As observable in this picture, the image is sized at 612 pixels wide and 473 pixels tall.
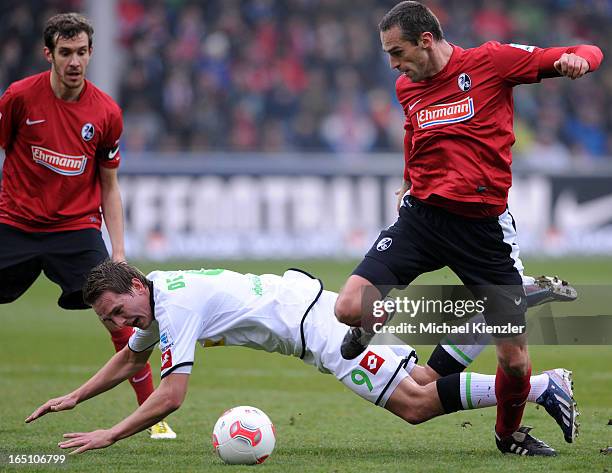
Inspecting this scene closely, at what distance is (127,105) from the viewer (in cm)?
1952

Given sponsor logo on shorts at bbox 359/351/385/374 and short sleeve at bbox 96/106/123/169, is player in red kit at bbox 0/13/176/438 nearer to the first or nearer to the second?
short sleeve at bbox 96/106/123/169

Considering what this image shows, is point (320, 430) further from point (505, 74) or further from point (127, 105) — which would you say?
point (127, 105)

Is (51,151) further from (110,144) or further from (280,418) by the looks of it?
(280,418)

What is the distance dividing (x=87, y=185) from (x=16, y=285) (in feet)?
2.54

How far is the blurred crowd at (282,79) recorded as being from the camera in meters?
19.6

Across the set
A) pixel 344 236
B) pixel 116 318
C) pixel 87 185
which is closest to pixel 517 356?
pixel 116 318

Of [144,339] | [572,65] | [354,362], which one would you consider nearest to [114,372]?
[144,339]

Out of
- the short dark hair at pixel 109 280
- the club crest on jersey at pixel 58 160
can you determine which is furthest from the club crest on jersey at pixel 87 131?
the short dark hair at pixel 109 280

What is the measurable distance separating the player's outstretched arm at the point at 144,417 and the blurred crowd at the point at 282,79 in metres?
13.7

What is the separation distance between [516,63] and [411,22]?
574mm

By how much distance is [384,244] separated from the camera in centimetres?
570

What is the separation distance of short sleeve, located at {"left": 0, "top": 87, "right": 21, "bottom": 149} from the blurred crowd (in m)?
11.8

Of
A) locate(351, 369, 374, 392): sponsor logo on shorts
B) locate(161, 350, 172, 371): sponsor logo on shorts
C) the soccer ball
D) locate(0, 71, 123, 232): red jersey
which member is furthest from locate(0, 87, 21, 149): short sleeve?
locate(351, 369, 374, 392): sponsor logo on shorts

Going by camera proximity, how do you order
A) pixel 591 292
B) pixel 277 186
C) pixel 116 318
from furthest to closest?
pixel 277 186 → pixel 591 292 → pixel 116 318
